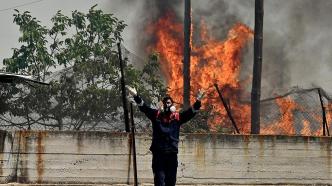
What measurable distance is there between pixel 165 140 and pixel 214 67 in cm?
1850

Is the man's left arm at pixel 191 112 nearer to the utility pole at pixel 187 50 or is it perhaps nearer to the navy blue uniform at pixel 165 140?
the navy blue uniform at pixel 165 140

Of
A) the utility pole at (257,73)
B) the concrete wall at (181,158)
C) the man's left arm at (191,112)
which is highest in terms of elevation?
the utility pole at (257,73)

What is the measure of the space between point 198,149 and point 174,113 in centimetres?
386

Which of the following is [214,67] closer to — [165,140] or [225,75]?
[225,75]

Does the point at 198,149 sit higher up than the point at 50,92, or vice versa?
the point at 50,92

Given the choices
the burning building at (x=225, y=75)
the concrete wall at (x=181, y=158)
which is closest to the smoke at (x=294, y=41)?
the burning building at (x=225, y=75)

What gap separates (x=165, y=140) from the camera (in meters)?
10.8

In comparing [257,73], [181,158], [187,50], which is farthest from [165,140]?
[187,50]

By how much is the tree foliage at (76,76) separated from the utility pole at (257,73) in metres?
5.23

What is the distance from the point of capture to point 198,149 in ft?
47.5

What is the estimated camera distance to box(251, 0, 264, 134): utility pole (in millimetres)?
21500

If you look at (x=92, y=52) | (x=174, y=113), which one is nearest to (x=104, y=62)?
(x=92, y=52)

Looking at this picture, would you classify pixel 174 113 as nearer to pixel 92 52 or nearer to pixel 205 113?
pixel 205 113

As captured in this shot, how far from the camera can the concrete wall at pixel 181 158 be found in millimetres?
13906
